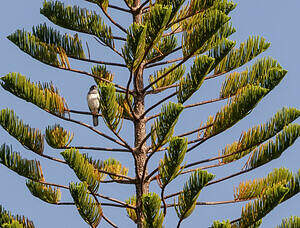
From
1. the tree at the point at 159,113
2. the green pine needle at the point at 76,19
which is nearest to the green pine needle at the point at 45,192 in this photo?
the tree at the point at 159,113

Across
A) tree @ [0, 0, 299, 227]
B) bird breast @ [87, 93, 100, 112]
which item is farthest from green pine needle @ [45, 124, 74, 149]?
bird breast @ [87, 93, 100, 112]

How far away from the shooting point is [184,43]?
24.6 feet

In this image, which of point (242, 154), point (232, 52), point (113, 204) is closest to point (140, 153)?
point (113, 204)

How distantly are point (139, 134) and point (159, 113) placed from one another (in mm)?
470

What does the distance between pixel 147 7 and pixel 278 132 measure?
2.28m

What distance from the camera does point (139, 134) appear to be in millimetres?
7707

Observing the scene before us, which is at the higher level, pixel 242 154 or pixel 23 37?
pixel 23 37

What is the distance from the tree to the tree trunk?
12 millimetres

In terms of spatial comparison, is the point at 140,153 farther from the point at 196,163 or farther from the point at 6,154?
the point at 6,154

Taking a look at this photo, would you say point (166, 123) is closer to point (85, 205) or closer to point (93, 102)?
point (85, 205)

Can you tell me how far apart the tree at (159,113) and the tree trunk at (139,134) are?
12 mm

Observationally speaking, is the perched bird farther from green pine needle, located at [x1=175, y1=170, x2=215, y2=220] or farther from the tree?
green pine needle, located at [x1=175, y1=170, x2=215, y2=220]

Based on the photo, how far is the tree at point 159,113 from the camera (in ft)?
22.2

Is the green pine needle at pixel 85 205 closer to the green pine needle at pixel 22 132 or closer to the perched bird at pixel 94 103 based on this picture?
the green pine needle at pixel 22 132
